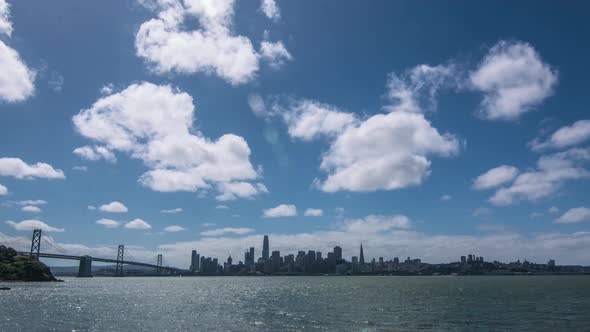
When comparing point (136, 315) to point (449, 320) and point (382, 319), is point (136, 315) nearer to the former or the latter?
point (382, 319)

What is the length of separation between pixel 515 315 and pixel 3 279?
180047 millimetres

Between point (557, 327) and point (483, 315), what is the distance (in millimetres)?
12030

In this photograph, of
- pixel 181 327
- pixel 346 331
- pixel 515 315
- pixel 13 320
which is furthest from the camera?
pixel 515 315

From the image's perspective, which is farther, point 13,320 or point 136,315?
point 136,315

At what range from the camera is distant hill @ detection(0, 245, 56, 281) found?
170m

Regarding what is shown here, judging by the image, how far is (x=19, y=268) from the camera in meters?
175

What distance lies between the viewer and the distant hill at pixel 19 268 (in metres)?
170

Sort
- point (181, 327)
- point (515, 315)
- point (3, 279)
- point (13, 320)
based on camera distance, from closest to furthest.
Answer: point (181, 327)
point (13, 320)
point (515, 315)
point (3, 279)

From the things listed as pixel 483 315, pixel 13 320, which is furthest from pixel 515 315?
pixel 13 320

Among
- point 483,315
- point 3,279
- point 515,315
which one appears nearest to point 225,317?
point 483,315

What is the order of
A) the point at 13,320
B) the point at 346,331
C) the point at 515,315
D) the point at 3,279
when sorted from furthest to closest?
the point at 3,279, the point at 515,315, the point at 13,320, the point at 346,331

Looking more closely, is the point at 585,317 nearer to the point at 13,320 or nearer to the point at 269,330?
the point at 269,330

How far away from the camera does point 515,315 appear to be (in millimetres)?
57875

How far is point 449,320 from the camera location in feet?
174
